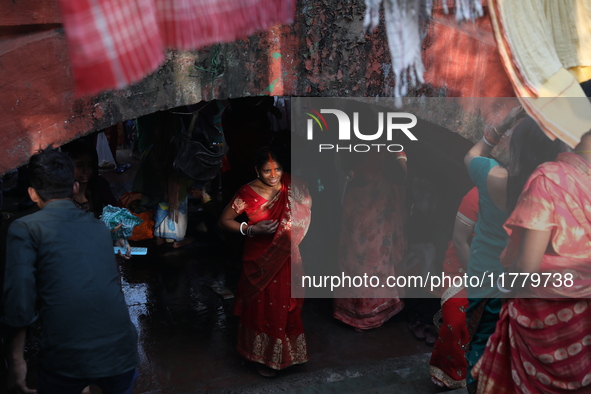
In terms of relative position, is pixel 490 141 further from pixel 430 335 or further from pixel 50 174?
pixel 50 174

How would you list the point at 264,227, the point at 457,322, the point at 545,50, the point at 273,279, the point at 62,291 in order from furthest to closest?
the point at 273,279, the point at 264,227, the point at 457,322, the point at 545,50, the point at 62,291

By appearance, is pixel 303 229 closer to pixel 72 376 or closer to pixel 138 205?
pixel 72 376

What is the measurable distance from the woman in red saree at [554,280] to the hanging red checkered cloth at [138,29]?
169 centimetres

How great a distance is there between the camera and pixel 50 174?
7.50ft

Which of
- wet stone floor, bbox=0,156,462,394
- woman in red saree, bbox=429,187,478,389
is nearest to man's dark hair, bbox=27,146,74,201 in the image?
wet stone floor, bbox=0,156,462,394

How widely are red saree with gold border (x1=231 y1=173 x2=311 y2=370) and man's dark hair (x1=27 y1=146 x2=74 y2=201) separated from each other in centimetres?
159

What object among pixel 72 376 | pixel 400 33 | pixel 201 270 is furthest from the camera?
pixel 201 270

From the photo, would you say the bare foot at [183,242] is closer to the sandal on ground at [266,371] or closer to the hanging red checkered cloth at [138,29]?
the sandal on ground at [266,371]

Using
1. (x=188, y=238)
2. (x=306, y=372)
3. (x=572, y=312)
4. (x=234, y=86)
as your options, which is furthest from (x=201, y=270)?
(x=572, y=312)

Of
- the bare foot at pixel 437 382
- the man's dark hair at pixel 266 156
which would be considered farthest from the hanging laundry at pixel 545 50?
the bare foot at pixel 437 382

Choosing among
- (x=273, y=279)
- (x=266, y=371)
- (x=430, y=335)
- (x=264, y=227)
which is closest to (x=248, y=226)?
(x=264, y=227)

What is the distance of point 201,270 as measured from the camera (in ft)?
18.4

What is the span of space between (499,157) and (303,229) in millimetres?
1430

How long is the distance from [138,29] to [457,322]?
8.66 ft
